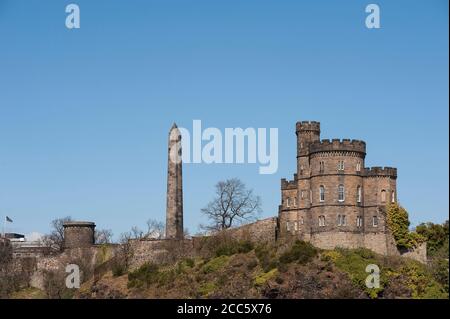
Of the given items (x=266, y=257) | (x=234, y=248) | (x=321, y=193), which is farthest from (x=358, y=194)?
(x=234, y=248)

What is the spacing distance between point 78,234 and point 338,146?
24.1m

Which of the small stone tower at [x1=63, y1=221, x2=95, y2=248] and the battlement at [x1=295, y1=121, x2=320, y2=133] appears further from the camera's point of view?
the small stone tower at [x1=63, y1=221, x2=95, y2=248]

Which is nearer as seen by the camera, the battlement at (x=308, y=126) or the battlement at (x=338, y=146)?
the battlement at (x=338, y=146)

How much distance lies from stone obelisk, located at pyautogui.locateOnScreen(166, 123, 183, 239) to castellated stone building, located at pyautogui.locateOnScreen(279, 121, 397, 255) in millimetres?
10721


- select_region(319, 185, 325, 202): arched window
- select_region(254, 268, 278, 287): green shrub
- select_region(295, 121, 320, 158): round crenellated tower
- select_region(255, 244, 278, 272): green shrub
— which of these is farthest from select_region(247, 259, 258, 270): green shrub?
select_region(295, 121, 320, 158): round crenellated tower

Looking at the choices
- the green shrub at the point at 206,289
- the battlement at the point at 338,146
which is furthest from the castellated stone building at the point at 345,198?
the green shrub at the point at 206,289

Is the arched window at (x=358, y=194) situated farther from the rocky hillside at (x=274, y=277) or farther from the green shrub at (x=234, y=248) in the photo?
the green shrub at (x=234, y=248)

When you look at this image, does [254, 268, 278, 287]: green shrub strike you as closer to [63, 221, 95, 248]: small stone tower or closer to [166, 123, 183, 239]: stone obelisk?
[166, 123, 183, 239]: stone obelisk

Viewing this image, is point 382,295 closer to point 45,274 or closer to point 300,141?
point 300,141

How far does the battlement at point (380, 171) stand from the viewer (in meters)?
90.1

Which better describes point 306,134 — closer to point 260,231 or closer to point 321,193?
point 321,193

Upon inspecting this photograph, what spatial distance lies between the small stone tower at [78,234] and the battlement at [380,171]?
24.4 meters

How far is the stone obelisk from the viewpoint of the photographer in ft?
317

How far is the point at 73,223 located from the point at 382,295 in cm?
2905
